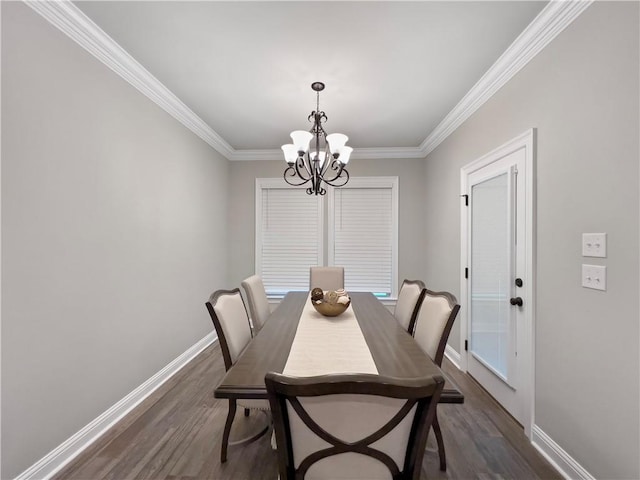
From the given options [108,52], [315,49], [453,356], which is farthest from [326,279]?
[108,52]

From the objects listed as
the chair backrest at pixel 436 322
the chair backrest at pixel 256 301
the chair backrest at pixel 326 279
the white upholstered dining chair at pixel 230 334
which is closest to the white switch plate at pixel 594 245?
the chair backrest at pixel 436 322

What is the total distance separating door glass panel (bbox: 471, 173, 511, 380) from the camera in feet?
7.34

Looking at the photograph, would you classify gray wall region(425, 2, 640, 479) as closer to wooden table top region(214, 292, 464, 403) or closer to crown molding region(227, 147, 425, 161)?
wooden table top region(214, 292, 464, 403)

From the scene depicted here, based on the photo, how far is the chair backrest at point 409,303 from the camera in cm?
216

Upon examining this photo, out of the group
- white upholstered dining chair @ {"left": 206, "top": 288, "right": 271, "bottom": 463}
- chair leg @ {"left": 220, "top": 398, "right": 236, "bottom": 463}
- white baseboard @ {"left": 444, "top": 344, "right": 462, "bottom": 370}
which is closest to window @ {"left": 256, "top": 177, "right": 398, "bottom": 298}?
white baseboard @ {"left": 444, "top": 344, "right": 462, "bottom": 370}

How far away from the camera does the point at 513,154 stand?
6.90 feet

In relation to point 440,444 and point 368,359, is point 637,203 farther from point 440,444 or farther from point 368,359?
point 440,444

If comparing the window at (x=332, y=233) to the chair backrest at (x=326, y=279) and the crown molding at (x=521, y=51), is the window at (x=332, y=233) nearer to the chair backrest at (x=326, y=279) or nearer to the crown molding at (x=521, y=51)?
the chair backrest at (x=326, y=279)

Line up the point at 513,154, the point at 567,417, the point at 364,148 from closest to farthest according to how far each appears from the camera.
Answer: the point at 567,417
the point at 513,154
the point at 364,148

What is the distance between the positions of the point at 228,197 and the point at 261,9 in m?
2.93

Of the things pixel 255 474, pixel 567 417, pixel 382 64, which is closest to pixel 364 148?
pixel 382 64

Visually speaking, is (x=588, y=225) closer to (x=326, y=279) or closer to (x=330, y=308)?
(x=330, y=308)

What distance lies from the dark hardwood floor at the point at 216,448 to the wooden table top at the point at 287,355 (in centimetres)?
75

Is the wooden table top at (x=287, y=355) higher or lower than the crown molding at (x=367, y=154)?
lower
